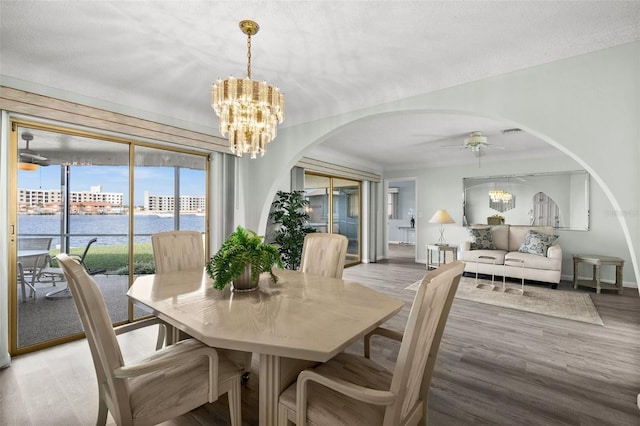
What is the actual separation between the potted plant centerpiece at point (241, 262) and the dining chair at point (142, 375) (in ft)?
1.26

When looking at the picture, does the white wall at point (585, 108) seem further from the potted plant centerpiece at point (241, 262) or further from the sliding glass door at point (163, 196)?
the sliding glass door at point (163, 196)

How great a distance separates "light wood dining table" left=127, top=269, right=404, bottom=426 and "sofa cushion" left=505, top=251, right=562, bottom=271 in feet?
14.8

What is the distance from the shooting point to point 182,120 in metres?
3.54

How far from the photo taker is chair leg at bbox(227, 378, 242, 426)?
1.44 meters

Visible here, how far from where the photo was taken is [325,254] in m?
2.57

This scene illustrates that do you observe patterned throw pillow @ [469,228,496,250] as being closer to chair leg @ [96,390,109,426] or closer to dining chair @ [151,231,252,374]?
dining chair @ [151,231,252,374]

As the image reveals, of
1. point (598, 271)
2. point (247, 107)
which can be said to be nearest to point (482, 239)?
point (598, 271)

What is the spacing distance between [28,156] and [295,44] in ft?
8.72

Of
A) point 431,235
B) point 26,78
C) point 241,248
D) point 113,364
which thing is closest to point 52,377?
point 113,364

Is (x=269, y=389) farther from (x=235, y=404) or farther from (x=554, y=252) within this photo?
(x=554, y=252)

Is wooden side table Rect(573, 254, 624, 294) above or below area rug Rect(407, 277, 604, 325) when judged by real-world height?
above

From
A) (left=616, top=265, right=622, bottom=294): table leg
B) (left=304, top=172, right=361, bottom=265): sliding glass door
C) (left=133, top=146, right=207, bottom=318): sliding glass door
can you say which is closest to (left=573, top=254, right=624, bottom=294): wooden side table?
(left=616, top=265, right=622, bottom=294): table leg

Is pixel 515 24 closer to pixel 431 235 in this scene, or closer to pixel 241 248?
pixel 241 248

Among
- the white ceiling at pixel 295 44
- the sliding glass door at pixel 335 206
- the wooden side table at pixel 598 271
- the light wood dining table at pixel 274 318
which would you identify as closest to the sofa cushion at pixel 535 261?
the wooden side table at pixel 598 271
